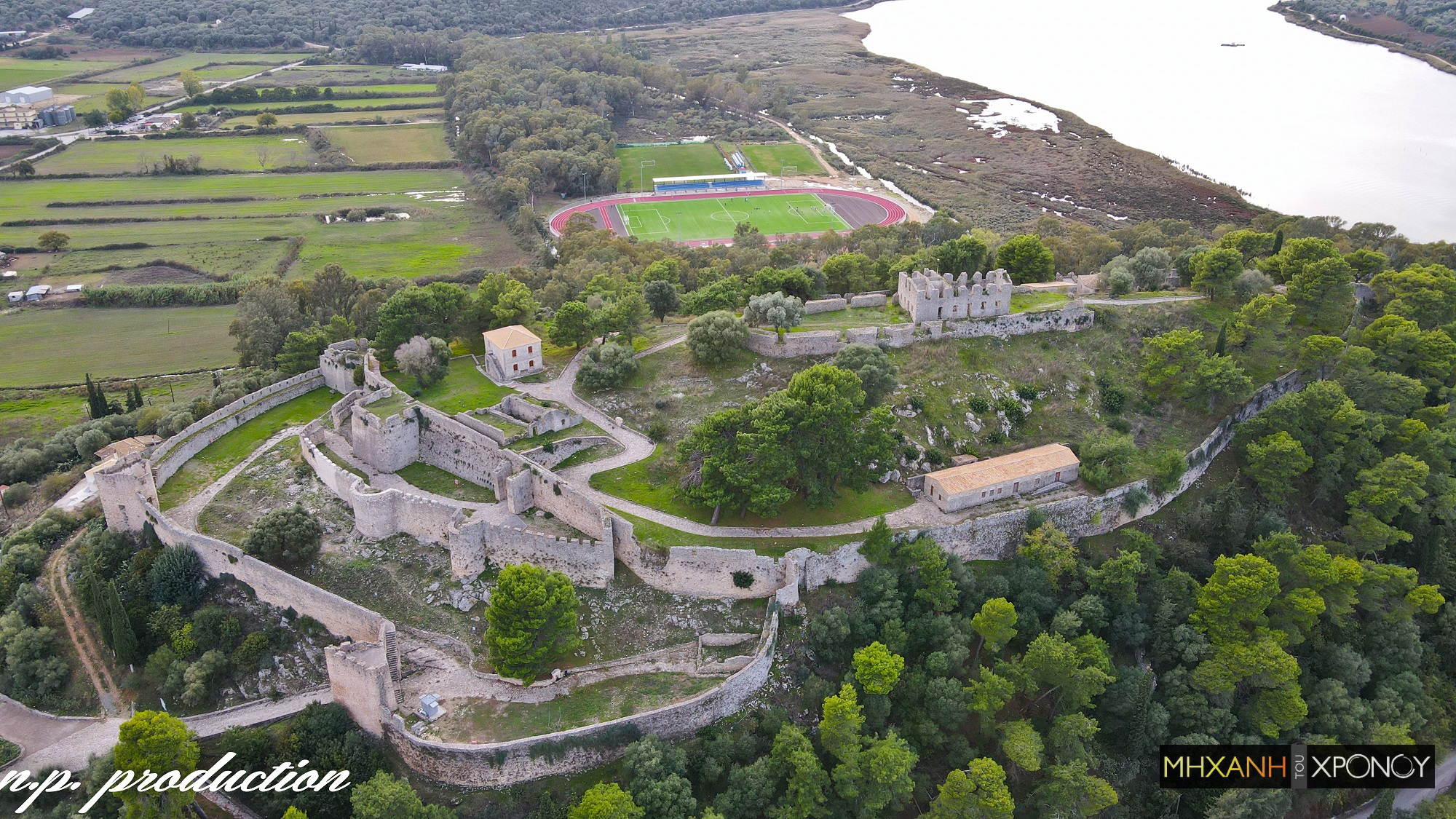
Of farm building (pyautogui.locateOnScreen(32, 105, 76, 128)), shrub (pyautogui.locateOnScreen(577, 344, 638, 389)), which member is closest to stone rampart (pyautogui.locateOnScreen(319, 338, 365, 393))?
shrub (pyautogui.locateOnScreen(577, 344, 638, 389))

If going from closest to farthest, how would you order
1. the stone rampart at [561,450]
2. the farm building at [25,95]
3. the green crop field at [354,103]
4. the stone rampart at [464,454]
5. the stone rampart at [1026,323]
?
the stone rampart at [464,454], the stone rampart at [561,450], the stone rampart at [1026,323], the farm building at [25,95], the green crop field at [354,103]

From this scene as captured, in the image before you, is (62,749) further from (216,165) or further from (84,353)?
(216,165)

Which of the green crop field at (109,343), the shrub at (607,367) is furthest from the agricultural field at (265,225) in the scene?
the shrub at (607,367)

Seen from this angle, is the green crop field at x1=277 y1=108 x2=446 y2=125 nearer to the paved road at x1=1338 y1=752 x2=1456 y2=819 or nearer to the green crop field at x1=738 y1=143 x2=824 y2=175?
the green crop field at x1=738 y1=143 x2=824 y2=175

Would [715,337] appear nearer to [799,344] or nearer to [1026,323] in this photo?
[799,344]

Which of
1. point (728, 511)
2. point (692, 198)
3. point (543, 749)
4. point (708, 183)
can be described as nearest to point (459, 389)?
point (728, 511)

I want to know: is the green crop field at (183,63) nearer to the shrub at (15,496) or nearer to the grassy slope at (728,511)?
the shrub at (15,496)

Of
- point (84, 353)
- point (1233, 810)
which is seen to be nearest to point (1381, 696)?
point (1233, 810)
